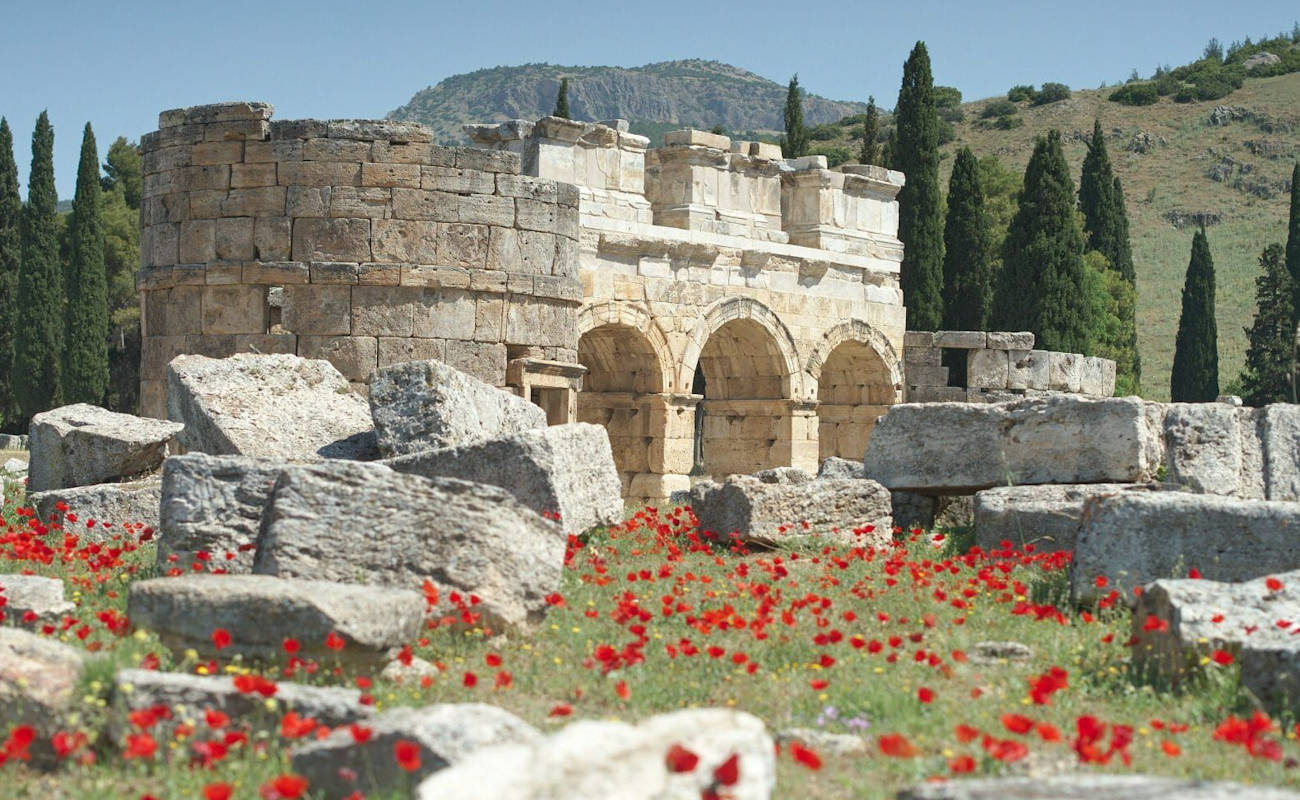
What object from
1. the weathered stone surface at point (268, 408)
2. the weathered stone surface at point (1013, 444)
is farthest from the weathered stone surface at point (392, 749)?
the weathered stone surface at point (1013, 444)

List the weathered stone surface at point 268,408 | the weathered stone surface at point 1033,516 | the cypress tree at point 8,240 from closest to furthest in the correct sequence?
the weathered stone surface at point 1033,516 → the weathered stone surface at point 268,408 → the cypress tree at point 8,240

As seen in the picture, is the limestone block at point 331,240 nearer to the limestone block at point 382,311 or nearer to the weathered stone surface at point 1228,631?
the limestone block at point 382,311

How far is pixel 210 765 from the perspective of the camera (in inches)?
172

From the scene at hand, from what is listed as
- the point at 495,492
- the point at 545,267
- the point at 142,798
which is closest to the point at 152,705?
the point at 142,798

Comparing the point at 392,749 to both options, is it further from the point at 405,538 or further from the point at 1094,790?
the point at 405,538

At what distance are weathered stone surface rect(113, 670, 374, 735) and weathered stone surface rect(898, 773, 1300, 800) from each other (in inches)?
70.6

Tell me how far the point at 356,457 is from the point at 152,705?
15.3 ft

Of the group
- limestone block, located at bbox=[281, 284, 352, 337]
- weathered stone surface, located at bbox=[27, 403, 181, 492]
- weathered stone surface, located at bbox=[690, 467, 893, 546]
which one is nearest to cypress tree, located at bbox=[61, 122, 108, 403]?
limestone block, located at bbox=[281, 284, 352, 337]

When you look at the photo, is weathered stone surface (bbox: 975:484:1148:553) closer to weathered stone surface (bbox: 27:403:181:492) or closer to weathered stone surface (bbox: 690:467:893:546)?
weathered stone surface (bbox: 690:467:893:546)

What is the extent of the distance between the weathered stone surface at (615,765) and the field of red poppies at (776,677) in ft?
0.31

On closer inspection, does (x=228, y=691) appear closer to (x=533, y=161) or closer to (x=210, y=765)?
(x=210, y=765)

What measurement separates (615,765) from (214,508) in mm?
4204

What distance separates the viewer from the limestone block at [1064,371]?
2086cm

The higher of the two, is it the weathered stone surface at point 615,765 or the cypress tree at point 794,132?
the cypress tree at point 794,132
